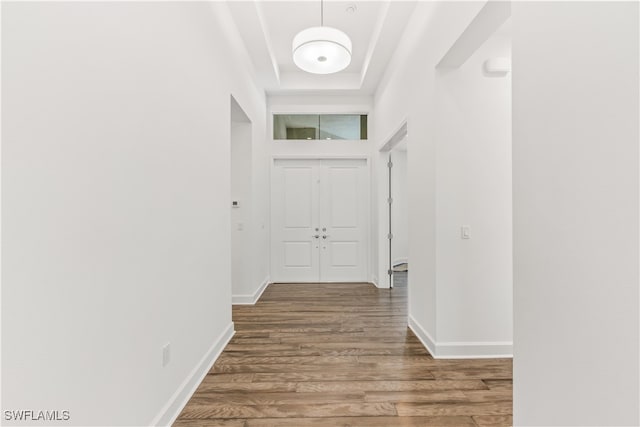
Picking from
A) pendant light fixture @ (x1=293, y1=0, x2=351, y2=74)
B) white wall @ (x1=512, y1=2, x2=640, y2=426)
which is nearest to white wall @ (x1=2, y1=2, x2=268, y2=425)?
pendant light fixture @ (x1=293, y1=0, x2=351, y2=74)

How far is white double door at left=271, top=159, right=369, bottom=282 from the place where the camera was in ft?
17.8

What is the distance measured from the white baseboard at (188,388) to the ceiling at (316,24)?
10.2ft

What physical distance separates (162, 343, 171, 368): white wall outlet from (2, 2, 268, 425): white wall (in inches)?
1.2

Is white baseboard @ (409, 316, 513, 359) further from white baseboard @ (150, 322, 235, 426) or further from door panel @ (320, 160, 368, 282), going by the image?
door panel @ (320, 160, 368, 282)

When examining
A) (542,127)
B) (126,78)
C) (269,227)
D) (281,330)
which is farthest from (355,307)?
(126,78)

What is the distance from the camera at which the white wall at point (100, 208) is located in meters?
0.94

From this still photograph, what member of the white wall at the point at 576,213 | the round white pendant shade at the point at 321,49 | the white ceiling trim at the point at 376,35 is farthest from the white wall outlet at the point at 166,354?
the white ceiling trim at the point at 376,35

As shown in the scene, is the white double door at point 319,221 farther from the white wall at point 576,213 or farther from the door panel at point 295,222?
the white wall at point 576,213

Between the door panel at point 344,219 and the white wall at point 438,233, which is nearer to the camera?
the white wall at point 438,233

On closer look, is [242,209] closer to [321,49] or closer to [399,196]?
[321,49]

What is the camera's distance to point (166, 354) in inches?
69.4

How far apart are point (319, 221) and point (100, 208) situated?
430cm

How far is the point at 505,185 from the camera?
2.60m

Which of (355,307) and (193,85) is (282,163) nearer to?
(355,307)
